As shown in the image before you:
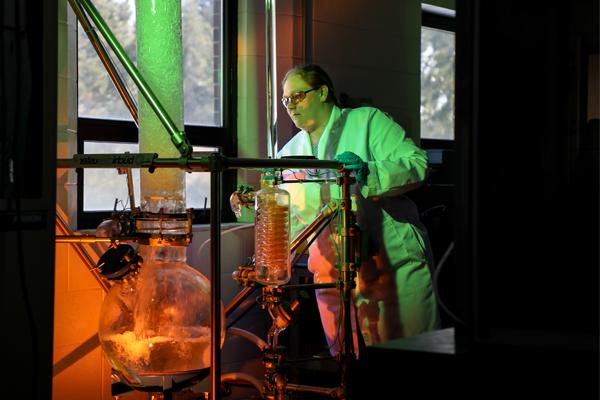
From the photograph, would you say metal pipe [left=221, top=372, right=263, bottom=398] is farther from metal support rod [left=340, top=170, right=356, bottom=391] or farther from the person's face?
the person's face

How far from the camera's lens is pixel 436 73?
550cm

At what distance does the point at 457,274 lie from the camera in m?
1.03

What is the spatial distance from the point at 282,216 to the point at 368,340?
0.90 metres

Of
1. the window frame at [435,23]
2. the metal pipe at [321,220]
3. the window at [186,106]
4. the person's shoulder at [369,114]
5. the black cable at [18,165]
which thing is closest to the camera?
the black cable at [18,165]

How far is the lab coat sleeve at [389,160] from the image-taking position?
114 inches

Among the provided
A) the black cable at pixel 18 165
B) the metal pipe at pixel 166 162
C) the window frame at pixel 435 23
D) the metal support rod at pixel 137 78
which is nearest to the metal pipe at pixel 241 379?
the metal pipe at pixel 166 162

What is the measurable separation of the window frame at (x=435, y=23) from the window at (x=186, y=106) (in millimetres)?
1735

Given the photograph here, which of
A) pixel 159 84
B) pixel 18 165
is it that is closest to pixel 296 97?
pixel 159 84

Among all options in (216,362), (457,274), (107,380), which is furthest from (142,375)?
(457,274)

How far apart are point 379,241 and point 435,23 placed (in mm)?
2699

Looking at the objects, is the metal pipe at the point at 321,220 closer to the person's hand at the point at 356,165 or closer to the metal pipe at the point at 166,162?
the person's hand at the point at 356,165

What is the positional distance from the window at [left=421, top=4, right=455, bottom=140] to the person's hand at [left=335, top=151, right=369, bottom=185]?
2.63 m

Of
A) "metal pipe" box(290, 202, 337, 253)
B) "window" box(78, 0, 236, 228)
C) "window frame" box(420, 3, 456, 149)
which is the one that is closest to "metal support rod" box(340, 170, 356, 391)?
"metal pipe" box(290, 202, 337, 253)

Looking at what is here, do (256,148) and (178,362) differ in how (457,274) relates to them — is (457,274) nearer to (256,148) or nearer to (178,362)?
(178,362)
